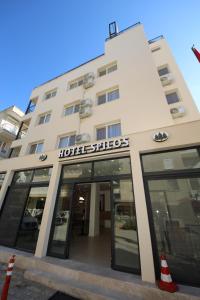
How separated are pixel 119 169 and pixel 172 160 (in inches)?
74.7

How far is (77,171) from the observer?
6.53 metres

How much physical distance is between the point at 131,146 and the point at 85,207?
888 cm

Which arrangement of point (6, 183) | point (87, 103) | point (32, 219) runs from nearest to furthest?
point (32, 219) < point (6, 183) < point (87, 103)

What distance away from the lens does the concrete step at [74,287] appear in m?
3.45

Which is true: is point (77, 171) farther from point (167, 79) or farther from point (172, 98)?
point (167, 79)

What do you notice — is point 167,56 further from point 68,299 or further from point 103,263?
point 68,299

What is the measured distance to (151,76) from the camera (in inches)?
326

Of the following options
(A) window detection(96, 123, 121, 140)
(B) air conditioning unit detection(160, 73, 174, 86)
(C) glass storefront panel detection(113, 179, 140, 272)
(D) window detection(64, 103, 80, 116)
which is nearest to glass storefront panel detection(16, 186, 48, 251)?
(C) glass storefront panel detection(113, 179, 140, 272)

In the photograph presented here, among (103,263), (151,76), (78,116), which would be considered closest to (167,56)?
(151,76)

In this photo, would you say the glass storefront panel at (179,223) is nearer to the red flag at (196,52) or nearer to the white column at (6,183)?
the red flag at (196,52)

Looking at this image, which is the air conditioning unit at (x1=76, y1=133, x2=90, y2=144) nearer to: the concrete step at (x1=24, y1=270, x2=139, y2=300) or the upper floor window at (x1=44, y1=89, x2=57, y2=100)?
the concrete step at (x1=24, y1=270, x2=139, y2=300)

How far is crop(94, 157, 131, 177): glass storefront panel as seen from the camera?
552cm

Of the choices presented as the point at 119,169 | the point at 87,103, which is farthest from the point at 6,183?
the point at 87,103

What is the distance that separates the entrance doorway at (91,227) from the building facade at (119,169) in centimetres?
9
